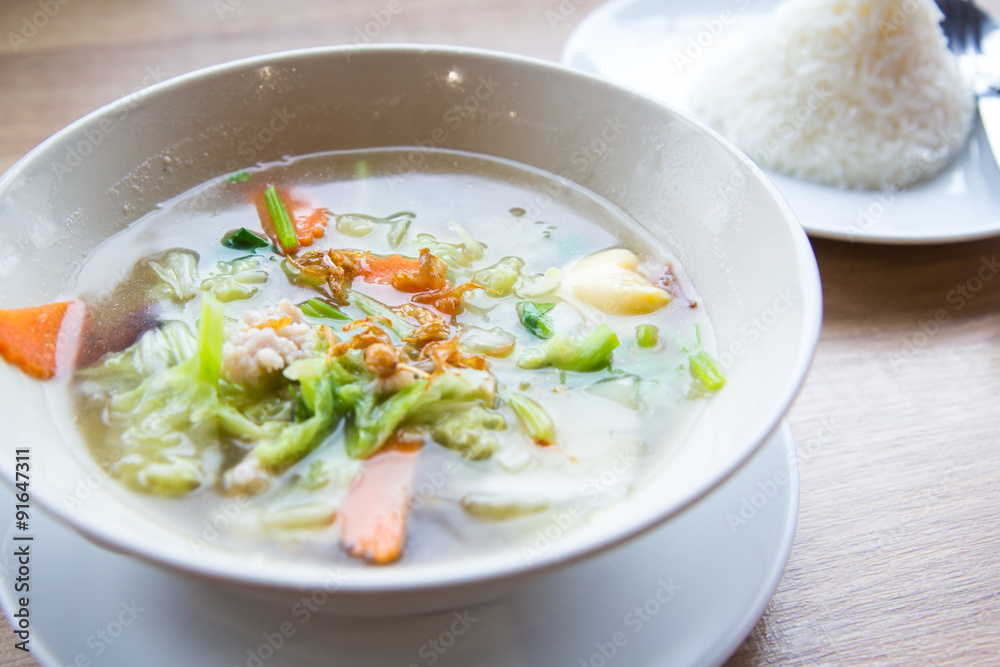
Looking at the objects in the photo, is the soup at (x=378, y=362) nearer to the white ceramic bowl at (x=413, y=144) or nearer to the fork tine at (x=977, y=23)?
the white ceramic bowl at (x=413, y=144)

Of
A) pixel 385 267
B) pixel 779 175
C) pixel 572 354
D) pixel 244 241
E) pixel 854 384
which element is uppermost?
pixel 244 241

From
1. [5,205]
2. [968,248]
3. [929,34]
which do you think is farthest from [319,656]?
[929,34]

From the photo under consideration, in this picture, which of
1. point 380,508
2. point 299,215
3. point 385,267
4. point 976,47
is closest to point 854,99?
point 976,47

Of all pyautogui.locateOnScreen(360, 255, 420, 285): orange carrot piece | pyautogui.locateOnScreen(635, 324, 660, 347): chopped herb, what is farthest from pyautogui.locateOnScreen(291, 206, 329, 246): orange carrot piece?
pyautogui.locateOnScreen(635, 324, 660, 347): chopped herb

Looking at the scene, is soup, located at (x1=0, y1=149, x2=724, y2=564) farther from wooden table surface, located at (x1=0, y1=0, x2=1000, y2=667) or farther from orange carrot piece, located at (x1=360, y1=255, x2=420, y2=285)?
wooden table surface, located at (x1=0, y1=0, x2=1000, y2=667)

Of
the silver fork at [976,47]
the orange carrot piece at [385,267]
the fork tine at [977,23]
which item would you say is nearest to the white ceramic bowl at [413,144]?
the orange carrot piece at [385,267]

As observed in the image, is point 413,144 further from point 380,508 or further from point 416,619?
point 416,619

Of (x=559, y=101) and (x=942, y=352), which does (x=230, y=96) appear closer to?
(x=559, y=101)
